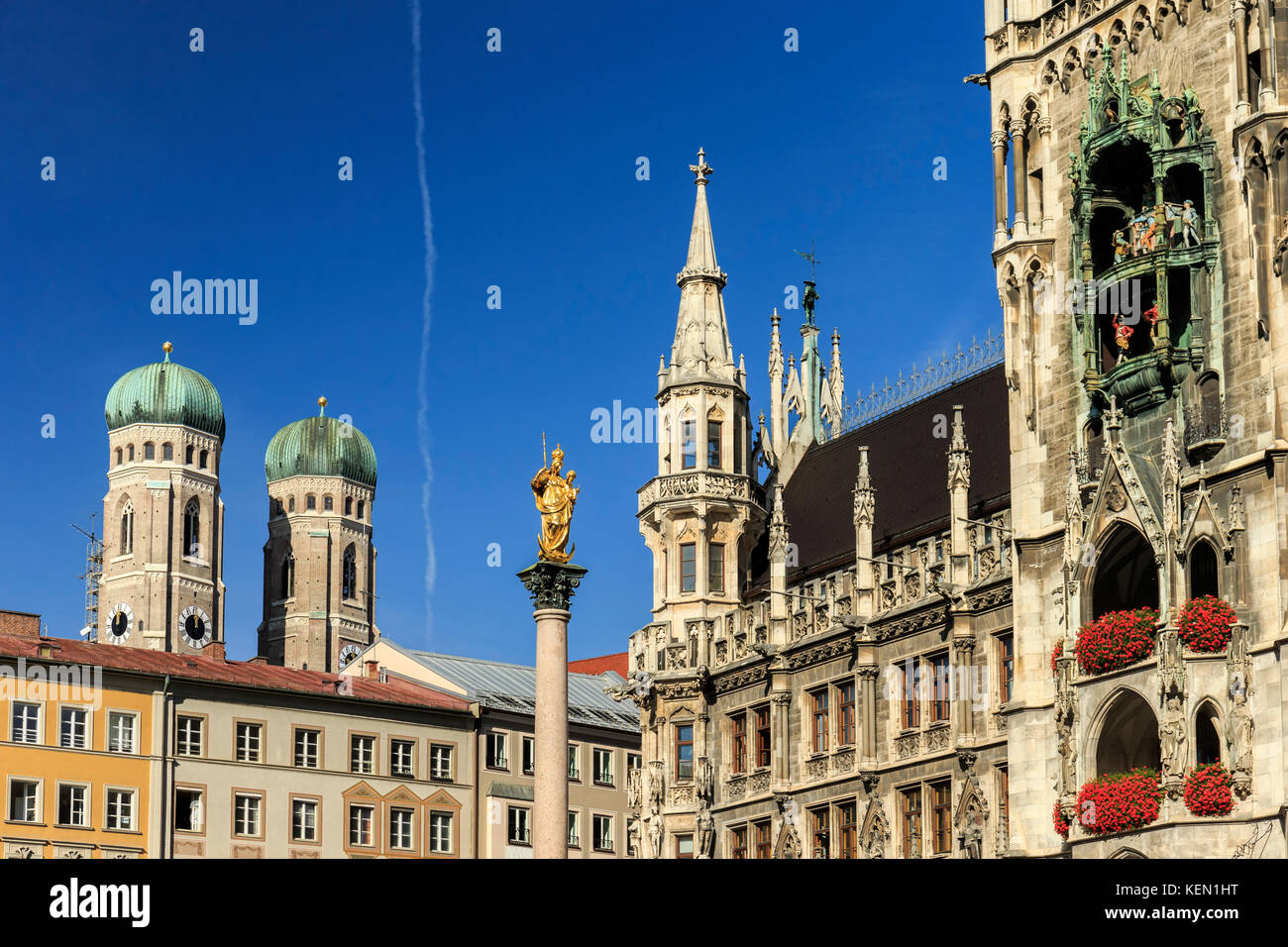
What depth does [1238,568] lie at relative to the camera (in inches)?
1948

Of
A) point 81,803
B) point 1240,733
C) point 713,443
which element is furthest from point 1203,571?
point 81,803

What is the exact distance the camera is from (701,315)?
245 feet

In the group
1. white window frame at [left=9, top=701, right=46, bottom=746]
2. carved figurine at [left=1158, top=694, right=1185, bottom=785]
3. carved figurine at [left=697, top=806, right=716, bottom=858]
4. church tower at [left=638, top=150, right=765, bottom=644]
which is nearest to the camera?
carved figurine at [left=1158, top=694, right=1185, bottom=785]

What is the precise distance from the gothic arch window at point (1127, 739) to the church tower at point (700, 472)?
21.7m

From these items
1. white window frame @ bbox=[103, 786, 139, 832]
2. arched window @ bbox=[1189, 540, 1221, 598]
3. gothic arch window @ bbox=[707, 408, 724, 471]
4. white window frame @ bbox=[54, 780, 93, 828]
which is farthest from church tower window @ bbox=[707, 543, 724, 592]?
white window frame @ bbox=[54, 780, 93, 828]

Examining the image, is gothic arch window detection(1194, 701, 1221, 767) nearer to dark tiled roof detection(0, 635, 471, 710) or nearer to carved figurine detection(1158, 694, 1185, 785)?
carved figurine detection(1158, 694, 1185, 785)

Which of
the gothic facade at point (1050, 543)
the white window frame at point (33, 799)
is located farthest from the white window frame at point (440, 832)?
the gothic facade at point (1050, 543)

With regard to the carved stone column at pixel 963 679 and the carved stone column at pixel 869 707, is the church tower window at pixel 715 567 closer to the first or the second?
the carved stone column at pixel 869 707

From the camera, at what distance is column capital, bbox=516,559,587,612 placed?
49.8m

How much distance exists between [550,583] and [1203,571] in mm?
15132

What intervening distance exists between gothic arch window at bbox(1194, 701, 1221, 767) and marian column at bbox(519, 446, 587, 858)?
45.8 feet

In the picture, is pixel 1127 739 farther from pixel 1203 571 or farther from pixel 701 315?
pixel 701 315
